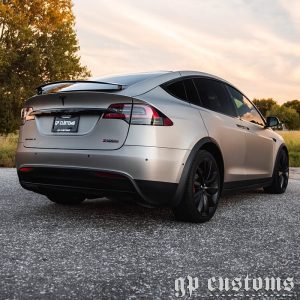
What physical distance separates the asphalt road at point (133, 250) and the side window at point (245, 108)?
4.10 feet

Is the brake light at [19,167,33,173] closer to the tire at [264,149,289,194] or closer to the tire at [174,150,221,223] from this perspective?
the tire at [174,150,221,223]

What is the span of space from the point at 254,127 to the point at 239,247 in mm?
2902

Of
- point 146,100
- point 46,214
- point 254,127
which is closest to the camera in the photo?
point 146,100

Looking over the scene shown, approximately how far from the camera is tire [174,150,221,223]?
A: 5.04 metres

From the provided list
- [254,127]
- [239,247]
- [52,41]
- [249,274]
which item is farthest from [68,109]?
[52,41]

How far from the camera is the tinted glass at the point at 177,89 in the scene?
513 centimetres

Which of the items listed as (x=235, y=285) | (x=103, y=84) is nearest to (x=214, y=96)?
(x=103, y=84)

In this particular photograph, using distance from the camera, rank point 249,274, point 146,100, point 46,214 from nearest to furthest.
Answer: point 249,274, point 146,100, point 46,214

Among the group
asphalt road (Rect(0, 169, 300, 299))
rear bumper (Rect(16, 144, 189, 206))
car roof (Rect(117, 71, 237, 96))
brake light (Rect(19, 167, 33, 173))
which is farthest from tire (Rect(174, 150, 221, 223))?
brake light (Rect(19, 167, 33, 173))

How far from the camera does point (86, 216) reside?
18.4ft

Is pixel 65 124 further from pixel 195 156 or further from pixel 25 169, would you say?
pixel 195 156

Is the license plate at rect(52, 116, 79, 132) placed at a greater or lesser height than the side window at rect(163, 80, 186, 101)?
lesser

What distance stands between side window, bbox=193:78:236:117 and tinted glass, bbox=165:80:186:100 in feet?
1.23

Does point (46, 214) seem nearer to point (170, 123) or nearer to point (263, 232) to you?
point (170, 123)
